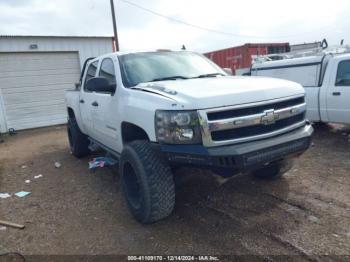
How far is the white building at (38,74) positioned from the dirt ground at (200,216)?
7.44 meters

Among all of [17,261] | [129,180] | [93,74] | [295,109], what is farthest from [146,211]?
[93,74]

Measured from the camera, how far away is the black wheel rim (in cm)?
375

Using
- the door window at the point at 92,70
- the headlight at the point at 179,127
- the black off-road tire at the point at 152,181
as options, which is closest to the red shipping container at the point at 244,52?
the door window at the point at 92,70

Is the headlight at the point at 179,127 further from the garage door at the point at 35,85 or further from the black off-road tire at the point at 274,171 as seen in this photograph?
the garage door at the point at 35,85

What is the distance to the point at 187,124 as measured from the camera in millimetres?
2994

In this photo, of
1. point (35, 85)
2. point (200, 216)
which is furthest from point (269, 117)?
point (35, 85)

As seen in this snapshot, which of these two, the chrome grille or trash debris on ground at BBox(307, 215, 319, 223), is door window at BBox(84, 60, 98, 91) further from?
trash debris on ground at BBox(307, 215, 319, 223)

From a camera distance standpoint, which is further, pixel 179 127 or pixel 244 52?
pixel 244 52

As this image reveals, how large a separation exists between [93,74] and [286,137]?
3440 mm

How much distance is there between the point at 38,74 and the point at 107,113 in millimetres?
9619

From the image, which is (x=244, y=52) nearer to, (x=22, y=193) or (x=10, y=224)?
(x=22, y=193)

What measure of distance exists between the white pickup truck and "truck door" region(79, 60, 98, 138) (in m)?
1.02

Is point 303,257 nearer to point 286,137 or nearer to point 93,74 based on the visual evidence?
point 286,137

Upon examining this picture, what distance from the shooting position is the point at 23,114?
1247 centimetres
